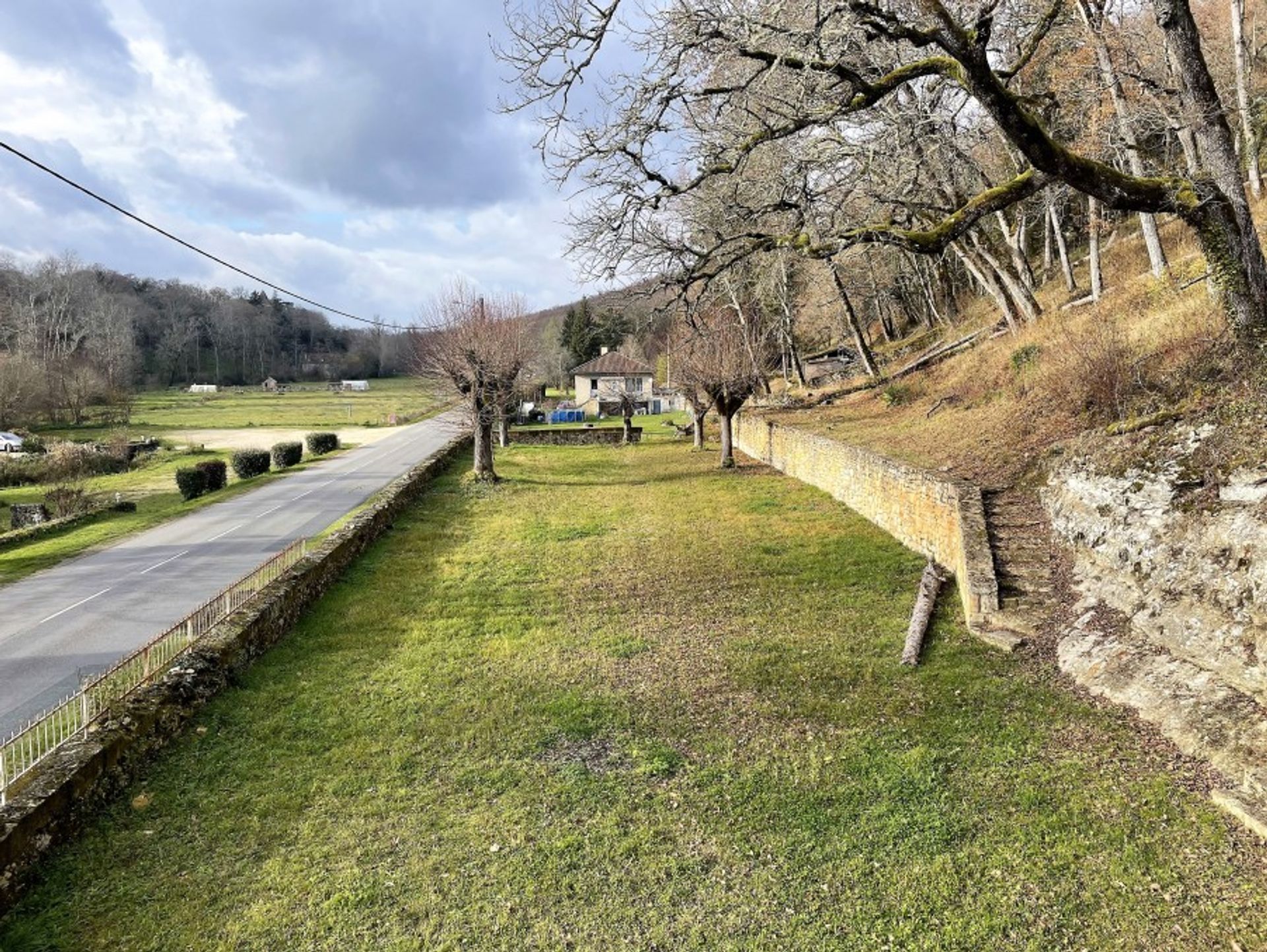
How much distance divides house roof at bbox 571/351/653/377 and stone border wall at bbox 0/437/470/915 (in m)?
54.1

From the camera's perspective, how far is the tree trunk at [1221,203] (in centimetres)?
752

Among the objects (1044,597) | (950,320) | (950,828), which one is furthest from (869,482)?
(950,320)

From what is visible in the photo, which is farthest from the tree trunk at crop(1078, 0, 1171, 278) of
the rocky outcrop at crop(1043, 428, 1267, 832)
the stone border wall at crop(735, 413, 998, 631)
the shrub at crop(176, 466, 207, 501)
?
the shrub at crop(176, 466, 207, 501)

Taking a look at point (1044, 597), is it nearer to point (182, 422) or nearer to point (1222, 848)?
point (1222, 848)

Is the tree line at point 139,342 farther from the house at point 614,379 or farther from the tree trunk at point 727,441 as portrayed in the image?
the tree trunk at point 727,441

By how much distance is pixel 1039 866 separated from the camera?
4.07 meters

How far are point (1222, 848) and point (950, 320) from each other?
29.5m

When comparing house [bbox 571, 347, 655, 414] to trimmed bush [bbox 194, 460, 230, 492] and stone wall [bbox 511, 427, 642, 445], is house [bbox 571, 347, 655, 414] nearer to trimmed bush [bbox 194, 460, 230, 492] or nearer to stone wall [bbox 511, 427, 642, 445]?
stone wall [bbox 511, 427, 642, 445]

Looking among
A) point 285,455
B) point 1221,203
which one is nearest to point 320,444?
point 285,455

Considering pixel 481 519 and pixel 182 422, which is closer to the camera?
pixel 481 519

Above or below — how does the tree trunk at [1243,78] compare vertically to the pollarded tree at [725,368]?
above

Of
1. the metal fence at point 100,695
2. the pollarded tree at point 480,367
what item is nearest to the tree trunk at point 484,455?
the pollarded tree at point 480,367

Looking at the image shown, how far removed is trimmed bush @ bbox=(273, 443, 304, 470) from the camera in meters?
32.1

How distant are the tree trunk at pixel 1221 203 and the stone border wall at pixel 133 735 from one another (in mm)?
11243
